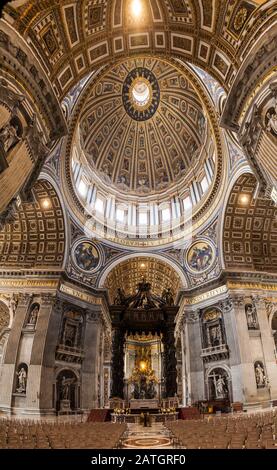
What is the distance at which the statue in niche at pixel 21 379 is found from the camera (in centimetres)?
1853

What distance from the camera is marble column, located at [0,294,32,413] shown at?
18188 mm

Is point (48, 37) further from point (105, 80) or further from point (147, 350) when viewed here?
point (147, 350)

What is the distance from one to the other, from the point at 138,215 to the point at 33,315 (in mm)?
14564

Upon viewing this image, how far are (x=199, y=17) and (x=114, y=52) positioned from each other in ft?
15.9

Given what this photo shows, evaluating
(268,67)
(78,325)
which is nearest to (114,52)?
(268,67)

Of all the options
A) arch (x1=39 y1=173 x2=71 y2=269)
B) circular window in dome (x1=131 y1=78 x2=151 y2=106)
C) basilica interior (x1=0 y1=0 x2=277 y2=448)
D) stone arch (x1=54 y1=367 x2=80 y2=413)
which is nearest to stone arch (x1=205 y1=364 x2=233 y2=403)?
basilica interior (x1=0 y1=0 x2=277 y2=448)

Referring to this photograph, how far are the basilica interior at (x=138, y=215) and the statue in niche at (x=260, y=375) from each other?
0.08 metres

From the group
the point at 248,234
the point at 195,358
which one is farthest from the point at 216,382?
the point at 248,234

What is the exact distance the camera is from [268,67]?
10.2 metres

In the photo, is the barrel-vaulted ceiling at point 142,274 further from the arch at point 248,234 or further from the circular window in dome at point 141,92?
the circular window in dome at point 141,92

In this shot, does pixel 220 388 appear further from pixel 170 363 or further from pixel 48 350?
pixel 48 350

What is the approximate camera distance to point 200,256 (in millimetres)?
25391

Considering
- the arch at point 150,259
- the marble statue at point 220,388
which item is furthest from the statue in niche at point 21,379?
the marble statue at point 220,388
